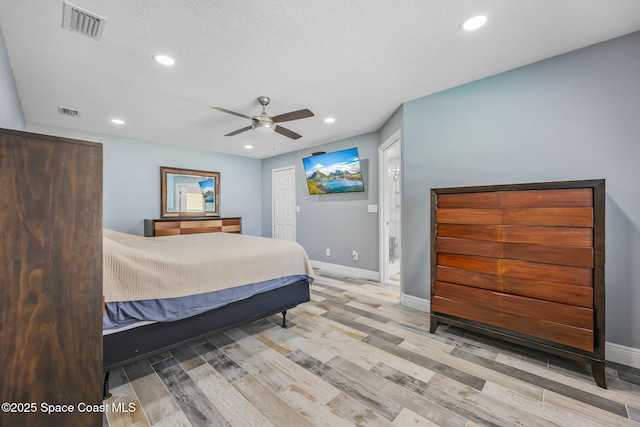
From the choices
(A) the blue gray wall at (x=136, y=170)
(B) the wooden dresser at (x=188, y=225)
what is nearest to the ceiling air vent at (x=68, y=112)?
(A) the blue gray wall at (x=136, y=170)

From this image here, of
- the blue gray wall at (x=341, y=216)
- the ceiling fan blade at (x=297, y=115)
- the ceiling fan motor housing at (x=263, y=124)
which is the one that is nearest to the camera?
the ceiling fan blade at (x=297, y=115)

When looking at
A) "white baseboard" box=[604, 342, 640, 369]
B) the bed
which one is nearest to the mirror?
the bed

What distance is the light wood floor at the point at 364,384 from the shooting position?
4.82 feet

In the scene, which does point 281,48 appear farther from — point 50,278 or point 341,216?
point 341,216

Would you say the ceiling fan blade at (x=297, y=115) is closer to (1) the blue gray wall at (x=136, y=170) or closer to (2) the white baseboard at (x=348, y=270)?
(2) the white baseboard at (x=348, y=270)

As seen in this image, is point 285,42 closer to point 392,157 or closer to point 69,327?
point 69,327

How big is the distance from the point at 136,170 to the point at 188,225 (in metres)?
1.30

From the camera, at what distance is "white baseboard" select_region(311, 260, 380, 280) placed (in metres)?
4.34

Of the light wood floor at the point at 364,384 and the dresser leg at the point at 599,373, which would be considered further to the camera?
the dresser leg at the point at 599,373

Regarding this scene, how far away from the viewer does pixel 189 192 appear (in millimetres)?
5250

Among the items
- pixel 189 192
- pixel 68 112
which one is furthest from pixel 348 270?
pixel 68 112

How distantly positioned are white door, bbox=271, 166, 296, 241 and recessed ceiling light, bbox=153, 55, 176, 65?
3.52 m

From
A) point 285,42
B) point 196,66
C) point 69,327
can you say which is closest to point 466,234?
point 285,42

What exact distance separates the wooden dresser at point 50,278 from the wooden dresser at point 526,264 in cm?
249
